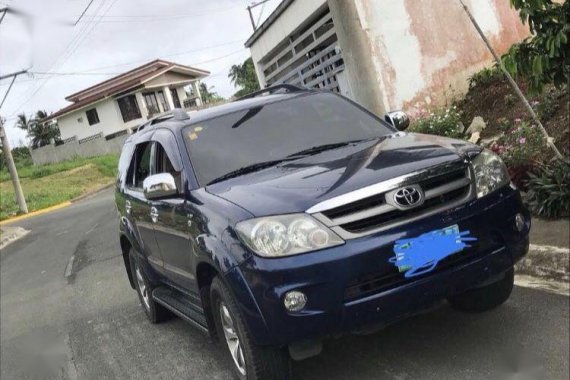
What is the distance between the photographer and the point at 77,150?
50.4 meters

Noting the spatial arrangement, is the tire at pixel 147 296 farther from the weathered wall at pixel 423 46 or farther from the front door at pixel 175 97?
the front door at pixel 175 97

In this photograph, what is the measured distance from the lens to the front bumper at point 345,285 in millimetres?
3508

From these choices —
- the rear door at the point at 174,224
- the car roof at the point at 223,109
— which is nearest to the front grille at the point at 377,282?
the rear door at the point at 174,224

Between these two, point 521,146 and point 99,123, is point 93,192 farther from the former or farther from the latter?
point 521,146

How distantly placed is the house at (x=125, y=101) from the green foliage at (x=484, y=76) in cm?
3975

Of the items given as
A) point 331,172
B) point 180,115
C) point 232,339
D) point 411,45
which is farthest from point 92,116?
point 331,172

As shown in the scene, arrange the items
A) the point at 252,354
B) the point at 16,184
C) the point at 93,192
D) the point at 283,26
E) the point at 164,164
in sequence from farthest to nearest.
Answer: the point at 93,192
the point at 16,184
the point at 283,26
the point at 164,164
the point at 252,354

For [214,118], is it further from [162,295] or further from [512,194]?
[512,194]

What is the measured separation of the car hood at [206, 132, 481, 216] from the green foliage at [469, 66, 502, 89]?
7.38m

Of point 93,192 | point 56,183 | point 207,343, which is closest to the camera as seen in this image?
point 207,343

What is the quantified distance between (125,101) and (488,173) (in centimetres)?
5006

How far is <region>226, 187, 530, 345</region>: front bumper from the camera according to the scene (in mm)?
3508

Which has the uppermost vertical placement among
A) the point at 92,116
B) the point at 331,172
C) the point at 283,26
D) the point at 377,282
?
the point at 92,116

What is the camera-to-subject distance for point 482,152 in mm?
4230
